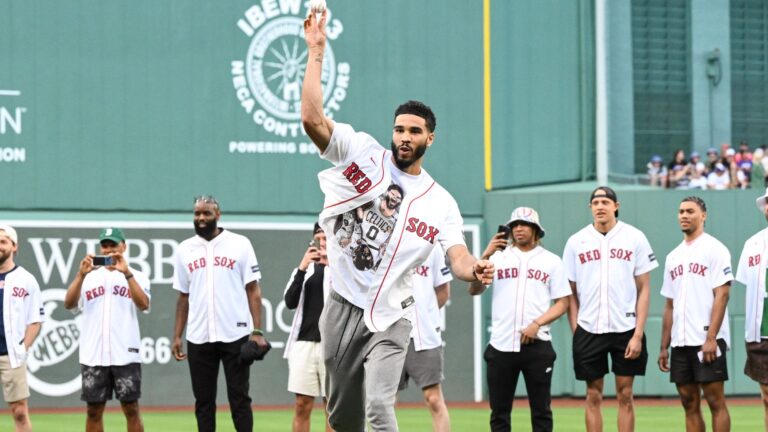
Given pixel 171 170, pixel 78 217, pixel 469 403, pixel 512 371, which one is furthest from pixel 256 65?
pixel 512 371

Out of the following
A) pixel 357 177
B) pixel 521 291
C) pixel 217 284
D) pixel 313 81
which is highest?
pixel 313 81

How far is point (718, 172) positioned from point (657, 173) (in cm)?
176

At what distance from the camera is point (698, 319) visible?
11.7m

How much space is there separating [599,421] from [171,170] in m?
8.75

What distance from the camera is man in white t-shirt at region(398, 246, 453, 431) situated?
37.3 feet

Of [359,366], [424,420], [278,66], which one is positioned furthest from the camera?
[278,66]

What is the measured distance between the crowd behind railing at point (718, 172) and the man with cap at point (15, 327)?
13.2 m

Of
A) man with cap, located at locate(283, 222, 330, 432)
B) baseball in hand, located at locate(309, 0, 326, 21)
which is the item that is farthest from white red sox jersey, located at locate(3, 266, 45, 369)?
baseball in hand, located at locate(309, 0, 326, 21)

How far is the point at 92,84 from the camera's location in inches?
709

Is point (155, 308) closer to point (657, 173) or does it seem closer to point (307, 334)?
point (307, 334)

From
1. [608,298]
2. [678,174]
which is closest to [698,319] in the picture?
[608,298]

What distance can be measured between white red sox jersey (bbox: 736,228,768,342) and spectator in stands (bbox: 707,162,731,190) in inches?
445

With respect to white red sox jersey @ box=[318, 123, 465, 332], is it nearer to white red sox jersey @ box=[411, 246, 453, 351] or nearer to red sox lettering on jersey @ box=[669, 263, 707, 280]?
white red sox jersey @ box=[411, 246, 453, 351]

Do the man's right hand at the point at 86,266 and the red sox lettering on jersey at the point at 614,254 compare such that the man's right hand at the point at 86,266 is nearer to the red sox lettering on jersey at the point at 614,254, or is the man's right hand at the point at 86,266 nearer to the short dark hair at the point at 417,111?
the red sox lettering on jersey at the point at 614,254
